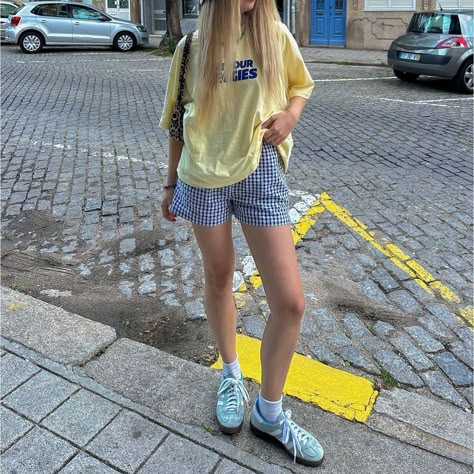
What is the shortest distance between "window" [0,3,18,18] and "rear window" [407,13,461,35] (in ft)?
50.5

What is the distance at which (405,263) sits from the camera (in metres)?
4.03

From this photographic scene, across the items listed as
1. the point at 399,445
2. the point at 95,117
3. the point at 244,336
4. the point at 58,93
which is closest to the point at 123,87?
the point at 58,93

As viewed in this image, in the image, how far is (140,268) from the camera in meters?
3.99

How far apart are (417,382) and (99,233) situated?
2.76 meters

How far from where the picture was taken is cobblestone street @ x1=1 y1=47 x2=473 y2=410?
3.16m

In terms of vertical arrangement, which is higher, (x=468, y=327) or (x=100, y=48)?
(x=100, y=48)

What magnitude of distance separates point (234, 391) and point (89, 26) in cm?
1839

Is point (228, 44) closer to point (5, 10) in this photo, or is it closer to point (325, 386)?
point (325, 386)

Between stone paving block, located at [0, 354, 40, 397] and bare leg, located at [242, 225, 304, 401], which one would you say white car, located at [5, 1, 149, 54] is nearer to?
stone paving block, located at [0, 354, 40, 397]

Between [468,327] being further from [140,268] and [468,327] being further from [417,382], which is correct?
[140,268]

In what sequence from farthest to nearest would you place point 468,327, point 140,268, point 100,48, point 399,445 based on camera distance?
point 100,48, point 140,268, point 468,327, point 399,445

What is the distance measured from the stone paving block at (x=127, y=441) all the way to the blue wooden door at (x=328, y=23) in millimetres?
19902

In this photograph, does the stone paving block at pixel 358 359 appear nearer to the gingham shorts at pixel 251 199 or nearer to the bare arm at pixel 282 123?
the gingham shorts at pixel 251 199

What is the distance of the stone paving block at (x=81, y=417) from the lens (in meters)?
2.32
